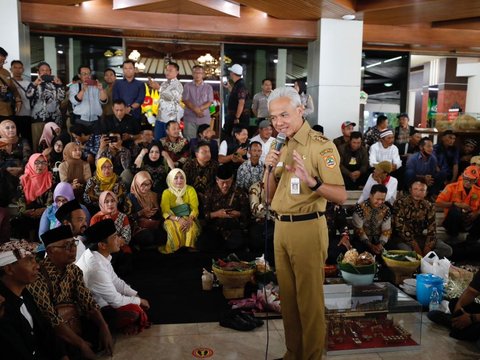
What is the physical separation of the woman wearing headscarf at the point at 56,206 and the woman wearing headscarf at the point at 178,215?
3.10ft

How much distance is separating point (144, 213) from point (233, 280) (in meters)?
1.72

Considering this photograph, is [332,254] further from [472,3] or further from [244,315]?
[472,3]

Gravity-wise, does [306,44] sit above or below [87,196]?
above

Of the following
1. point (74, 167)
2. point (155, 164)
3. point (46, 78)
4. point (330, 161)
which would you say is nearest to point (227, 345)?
point (330, 161)

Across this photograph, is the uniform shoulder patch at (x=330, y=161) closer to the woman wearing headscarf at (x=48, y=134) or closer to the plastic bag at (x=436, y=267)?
the plastic bag at (x=436, y=267)

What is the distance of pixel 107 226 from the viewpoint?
3.34 m

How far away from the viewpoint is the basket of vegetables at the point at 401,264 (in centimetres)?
445

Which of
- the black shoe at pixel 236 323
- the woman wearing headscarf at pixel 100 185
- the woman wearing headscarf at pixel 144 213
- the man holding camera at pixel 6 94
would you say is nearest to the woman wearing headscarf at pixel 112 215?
the woman wearing headscarf at pixel 144 213

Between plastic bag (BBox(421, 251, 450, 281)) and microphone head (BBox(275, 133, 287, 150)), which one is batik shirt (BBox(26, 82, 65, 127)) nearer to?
microphone head (BBox(275, 133, 287, 150))

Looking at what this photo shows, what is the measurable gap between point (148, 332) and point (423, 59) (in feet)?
38.9

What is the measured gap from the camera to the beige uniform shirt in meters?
2.45

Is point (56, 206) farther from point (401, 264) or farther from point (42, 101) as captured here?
point (401, 264)

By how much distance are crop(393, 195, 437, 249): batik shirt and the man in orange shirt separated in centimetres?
82

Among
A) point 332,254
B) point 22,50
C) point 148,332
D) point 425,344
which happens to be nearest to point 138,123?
point 22,50
